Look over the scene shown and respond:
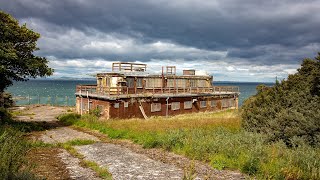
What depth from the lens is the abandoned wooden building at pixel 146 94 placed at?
35.1 metres

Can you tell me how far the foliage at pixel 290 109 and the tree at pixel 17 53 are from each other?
1777 centimetres

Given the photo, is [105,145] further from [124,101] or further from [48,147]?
[124,101]

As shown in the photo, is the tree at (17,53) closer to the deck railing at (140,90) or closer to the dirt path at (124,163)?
the dirt path at (124,163)

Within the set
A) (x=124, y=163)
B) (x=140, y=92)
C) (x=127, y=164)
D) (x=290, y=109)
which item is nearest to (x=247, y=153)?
(x=290, y=109)

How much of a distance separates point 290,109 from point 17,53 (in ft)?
69.9

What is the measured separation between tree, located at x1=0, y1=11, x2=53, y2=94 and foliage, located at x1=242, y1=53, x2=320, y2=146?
17772 mm

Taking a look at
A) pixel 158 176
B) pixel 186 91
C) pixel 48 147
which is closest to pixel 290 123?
pixel 158 176

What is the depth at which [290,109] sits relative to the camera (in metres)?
16.3

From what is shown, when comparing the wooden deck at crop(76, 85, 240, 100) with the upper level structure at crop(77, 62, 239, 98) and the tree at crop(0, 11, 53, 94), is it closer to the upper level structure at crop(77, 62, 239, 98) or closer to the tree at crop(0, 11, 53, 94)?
the upper level structure at crop(77, 62, 239, 98)

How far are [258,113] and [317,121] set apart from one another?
14.6ft

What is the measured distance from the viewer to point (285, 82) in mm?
18891

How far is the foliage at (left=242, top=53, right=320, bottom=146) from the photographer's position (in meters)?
15.0

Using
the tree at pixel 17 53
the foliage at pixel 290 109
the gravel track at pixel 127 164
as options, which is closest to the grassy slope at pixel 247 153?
the foliage at pixel 290 109

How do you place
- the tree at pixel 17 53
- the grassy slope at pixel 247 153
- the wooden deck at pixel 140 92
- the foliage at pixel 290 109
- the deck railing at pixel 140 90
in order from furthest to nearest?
the deck railing at pixel 140 90, the wooden deck at pixel 140 92, the tree at pixel 17 53, the foliage at pixel 290 109, the grassy slope at pixel 247 153
